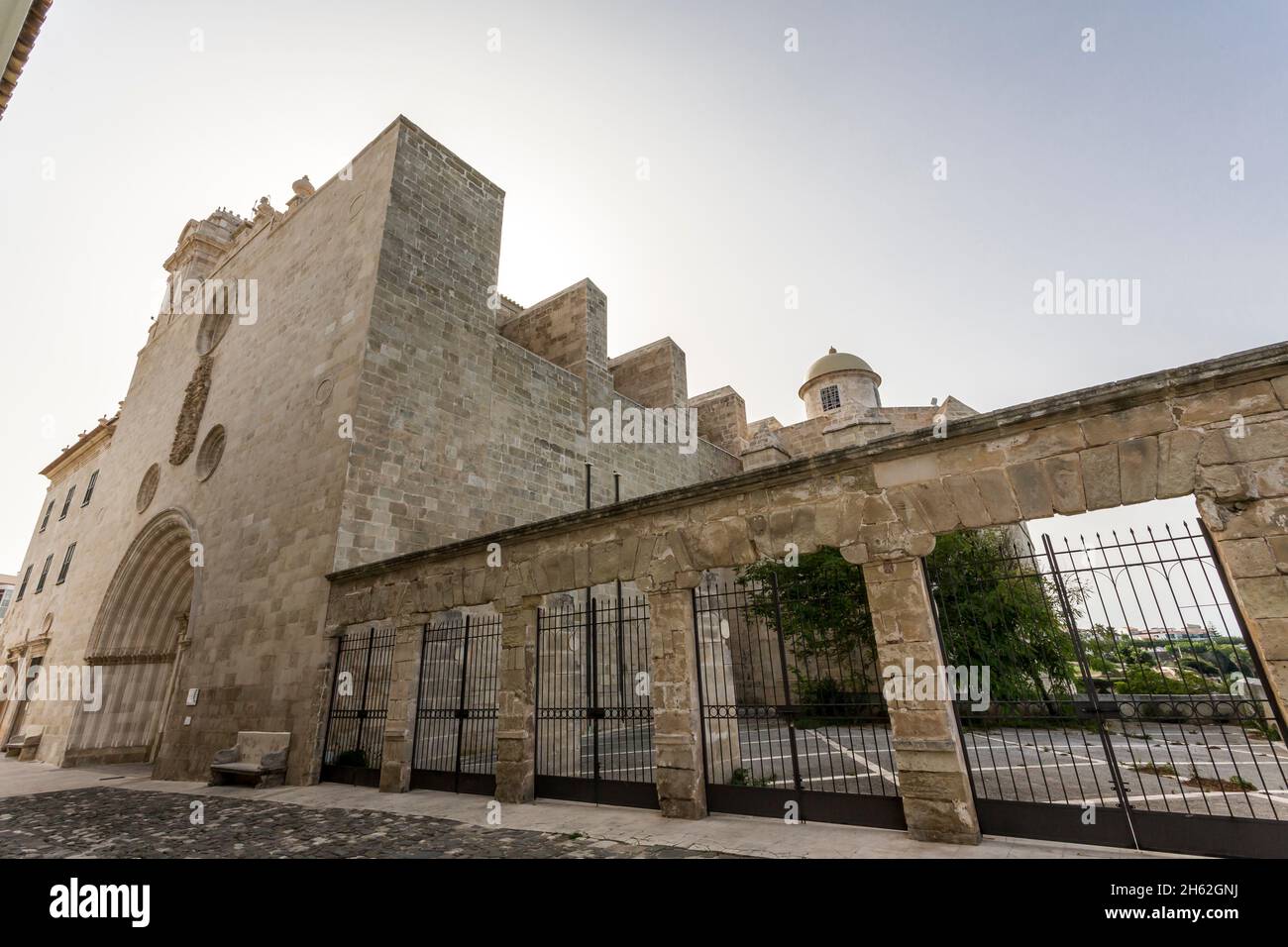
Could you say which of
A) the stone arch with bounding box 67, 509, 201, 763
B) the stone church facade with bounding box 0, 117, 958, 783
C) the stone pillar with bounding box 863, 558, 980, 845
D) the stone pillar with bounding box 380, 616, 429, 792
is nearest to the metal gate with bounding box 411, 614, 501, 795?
the stone pillar with bounding box 380, 616, 429, 792

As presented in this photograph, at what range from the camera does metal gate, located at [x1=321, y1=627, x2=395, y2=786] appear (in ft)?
25.8

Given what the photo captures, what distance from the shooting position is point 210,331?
1560 centimetres

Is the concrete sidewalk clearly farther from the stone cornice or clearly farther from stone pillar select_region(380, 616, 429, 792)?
the stone cornice

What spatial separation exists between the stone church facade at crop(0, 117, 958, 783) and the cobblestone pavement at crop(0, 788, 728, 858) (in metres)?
1.86

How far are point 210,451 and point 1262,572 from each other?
16.7 m

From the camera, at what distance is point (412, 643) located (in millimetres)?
7492

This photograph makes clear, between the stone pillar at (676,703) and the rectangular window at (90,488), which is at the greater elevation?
the rectangular window at (90,488)

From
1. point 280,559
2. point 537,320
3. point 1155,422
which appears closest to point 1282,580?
point 1155,422

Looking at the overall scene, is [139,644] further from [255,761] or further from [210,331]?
[255,761]

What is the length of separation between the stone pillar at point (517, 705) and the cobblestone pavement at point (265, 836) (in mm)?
936

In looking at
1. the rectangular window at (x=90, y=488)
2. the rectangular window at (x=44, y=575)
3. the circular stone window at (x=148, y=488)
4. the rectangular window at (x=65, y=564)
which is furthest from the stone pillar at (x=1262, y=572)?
the rectangular window at (x=44, y=575)

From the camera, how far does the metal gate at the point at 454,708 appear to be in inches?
283

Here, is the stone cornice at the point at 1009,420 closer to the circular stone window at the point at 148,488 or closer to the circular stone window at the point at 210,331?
the circular stone window at the point at 210,331

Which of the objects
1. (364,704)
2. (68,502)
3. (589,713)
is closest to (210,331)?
(68,502)
